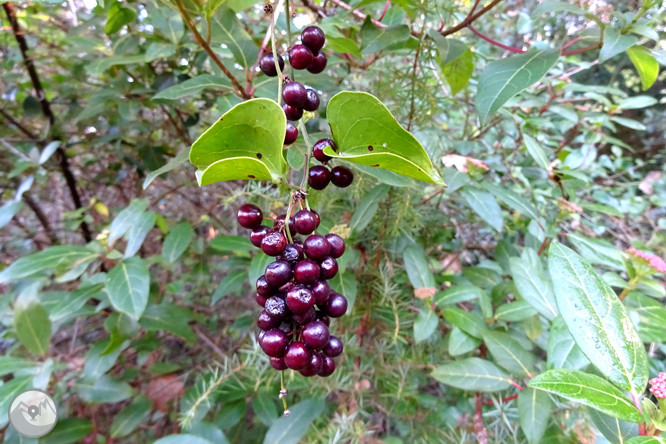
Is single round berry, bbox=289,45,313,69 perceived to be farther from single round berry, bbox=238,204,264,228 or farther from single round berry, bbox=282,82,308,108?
single round berry, bbox=238,204,264,228

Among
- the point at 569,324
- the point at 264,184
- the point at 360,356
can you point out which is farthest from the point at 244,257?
the point at 569,324

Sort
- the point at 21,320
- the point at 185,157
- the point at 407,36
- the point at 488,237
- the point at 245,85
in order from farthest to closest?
1. the point at 488,237
2. the point at 21,320
3. the point at 245,85
4. the point at 407,36
5. the point at 185,157

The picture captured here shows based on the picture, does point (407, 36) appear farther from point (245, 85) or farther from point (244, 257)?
point (244, 257)

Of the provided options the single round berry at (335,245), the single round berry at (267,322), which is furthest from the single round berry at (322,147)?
the single round berry at (267,322)

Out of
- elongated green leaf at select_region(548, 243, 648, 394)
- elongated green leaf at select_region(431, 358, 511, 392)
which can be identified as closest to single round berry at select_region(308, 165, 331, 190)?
elongated green leaf at select_region(548, 243, 648, 394)

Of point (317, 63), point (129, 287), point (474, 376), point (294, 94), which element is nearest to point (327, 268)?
point (294, 94)

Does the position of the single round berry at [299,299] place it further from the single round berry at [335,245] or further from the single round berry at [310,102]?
the single round berry at [310,102]
